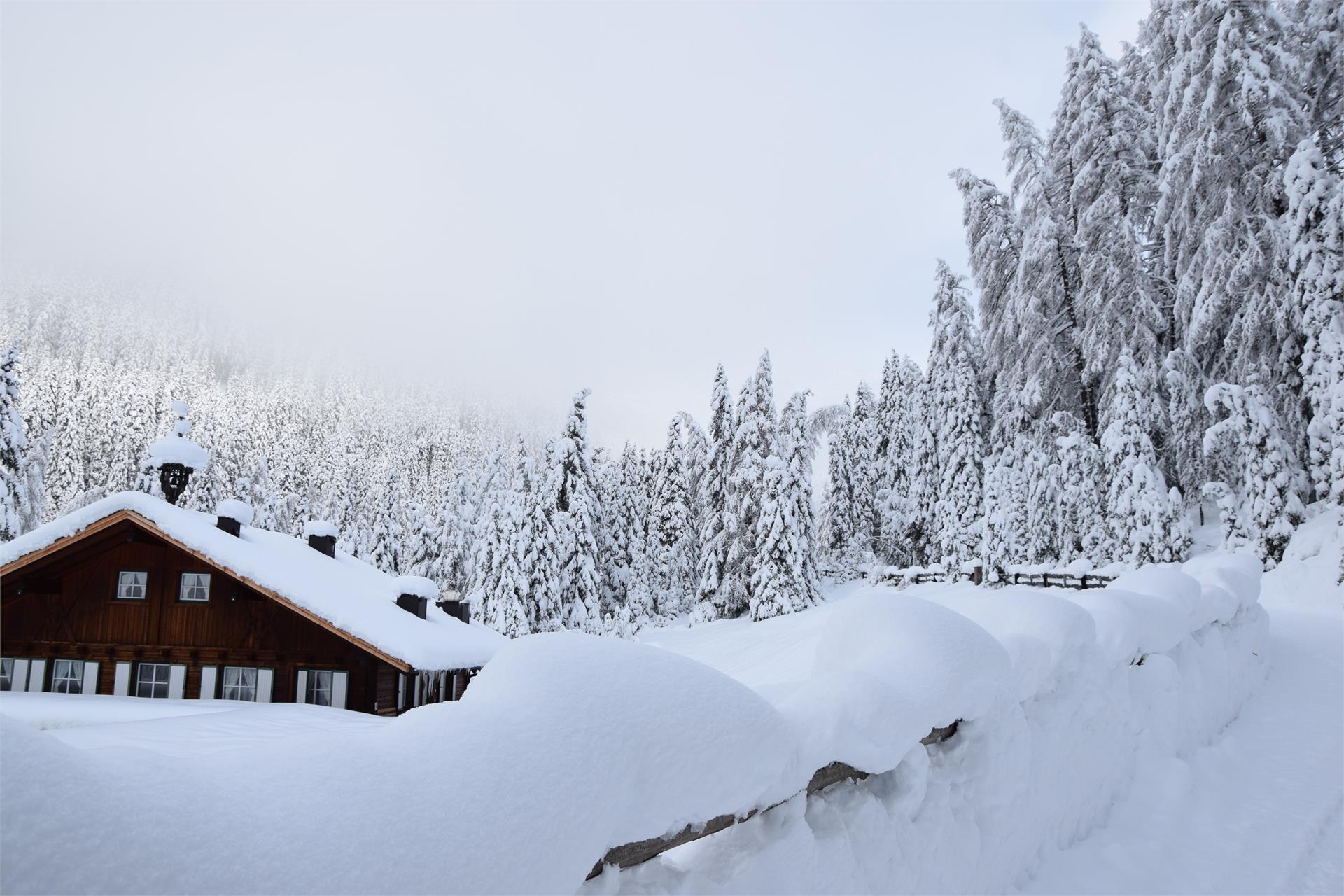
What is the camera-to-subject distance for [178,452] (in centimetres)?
1630

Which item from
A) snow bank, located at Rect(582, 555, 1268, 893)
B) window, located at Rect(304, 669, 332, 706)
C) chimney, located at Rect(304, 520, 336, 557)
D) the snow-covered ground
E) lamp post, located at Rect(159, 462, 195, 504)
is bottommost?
window, located at Rect(304, 669, 332, 706)

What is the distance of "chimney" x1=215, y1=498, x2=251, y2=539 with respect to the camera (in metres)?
15.4

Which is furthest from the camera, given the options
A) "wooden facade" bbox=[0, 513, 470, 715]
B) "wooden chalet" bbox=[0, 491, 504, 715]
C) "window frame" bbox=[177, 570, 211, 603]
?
"window frame" bbox=[177, 570, 211, 603]

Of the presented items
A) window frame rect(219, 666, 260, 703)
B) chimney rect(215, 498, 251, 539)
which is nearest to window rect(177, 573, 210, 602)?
chimney rect(215, 498, 251, 539)

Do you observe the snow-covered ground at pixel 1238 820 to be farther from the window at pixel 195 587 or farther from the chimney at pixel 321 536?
the chimney at pixel 321 536

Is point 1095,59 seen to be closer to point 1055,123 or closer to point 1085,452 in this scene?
point 1055,123

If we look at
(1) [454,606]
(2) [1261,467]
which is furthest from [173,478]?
(2) [1261,467]

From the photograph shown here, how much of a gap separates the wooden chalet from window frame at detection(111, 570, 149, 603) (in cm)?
2

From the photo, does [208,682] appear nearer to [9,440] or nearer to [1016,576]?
[9,440]

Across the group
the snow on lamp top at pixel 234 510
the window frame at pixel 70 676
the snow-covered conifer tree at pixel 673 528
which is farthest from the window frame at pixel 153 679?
the snow-covered conifer tree at pixel 673 528

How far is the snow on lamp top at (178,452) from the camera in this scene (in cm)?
1583

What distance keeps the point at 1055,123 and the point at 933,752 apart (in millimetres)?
27559

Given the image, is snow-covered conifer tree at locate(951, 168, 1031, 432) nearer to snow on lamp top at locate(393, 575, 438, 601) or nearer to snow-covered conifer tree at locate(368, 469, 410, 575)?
snow on lamp top at locate(393, 575, 438, 601)

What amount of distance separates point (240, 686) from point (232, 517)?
3587 millimetres
